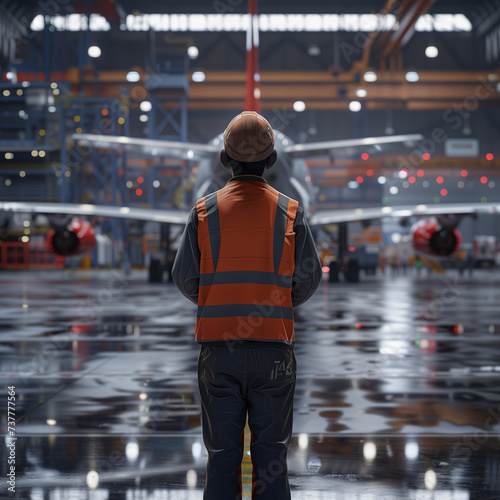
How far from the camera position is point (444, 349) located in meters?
10.6

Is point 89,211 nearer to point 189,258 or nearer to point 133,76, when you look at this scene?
point 189,258

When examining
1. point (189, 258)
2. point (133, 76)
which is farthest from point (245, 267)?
point (133, 76)

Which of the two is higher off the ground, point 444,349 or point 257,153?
point 257,153

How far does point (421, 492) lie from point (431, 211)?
819 inches

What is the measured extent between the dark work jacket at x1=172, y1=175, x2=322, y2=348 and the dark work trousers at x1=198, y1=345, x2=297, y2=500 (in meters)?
0.08

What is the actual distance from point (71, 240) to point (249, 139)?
851 inches

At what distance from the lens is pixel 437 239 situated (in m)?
24.5

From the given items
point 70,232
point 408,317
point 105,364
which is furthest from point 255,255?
point 70,232

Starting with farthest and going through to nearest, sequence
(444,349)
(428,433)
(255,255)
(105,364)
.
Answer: (444,349) → (105,364) → (428,433) → (255,255)

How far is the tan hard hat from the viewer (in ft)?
10.8

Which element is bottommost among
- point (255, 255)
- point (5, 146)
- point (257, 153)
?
point (255, 255)

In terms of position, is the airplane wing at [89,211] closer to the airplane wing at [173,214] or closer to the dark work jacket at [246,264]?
the airplane wing at [173,214]

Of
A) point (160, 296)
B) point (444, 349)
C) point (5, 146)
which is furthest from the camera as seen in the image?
point (5, 146)

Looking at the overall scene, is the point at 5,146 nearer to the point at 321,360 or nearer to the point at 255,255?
the point at 321,360
